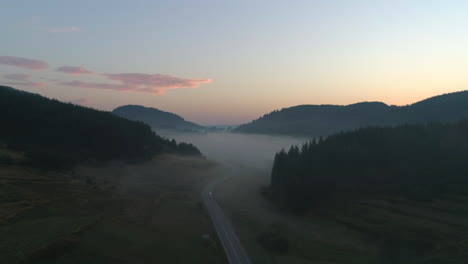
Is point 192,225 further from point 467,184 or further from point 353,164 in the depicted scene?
point 467,184

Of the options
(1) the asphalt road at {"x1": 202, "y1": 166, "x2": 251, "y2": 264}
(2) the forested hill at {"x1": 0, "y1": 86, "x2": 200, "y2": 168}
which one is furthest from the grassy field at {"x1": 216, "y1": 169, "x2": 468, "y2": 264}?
(2) the forested hill at {"x1": 0, "y1": 86, "x2": 200, "y2": 168}

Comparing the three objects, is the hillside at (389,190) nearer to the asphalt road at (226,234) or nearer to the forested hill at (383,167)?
the forested hill at (383,167)

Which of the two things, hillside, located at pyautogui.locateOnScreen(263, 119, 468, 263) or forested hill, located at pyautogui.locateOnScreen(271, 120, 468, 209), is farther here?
forested hill, located at pyautogui.locateOnScreen(271, 120, 468, 209)

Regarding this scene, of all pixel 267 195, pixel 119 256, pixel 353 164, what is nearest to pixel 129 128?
pixel 267 195

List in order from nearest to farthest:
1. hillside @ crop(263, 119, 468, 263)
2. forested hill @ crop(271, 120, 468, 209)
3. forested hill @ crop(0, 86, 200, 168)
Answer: hillside @ crop(263, 119, 468, 263)
forested hill @ crop(271, 120, 468, 209)
forested hill @ crop(0, 86, 200, 168)

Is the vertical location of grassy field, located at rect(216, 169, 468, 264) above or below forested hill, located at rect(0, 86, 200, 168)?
below

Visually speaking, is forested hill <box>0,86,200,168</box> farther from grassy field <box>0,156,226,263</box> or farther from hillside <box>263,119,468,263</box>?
hillside <box>263,119,468,263</box>

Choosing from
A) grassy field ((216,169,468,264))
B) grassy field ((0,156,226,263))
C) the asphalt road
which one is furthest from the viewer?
grassy field ((216,169,468,264))
